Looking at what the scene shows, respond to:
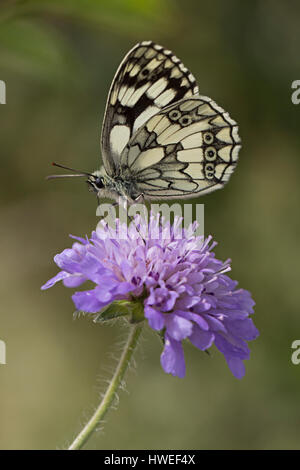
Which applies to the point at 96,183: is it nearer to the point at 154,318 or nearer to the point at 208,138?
the point at 208,138

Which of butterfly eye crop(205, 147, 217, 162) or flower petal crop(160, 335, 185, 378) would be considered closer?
flower petal crop(160, 335, 185, 378)

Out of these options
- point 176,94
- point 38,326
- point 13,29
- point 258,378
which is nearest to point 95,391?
point 38,326
